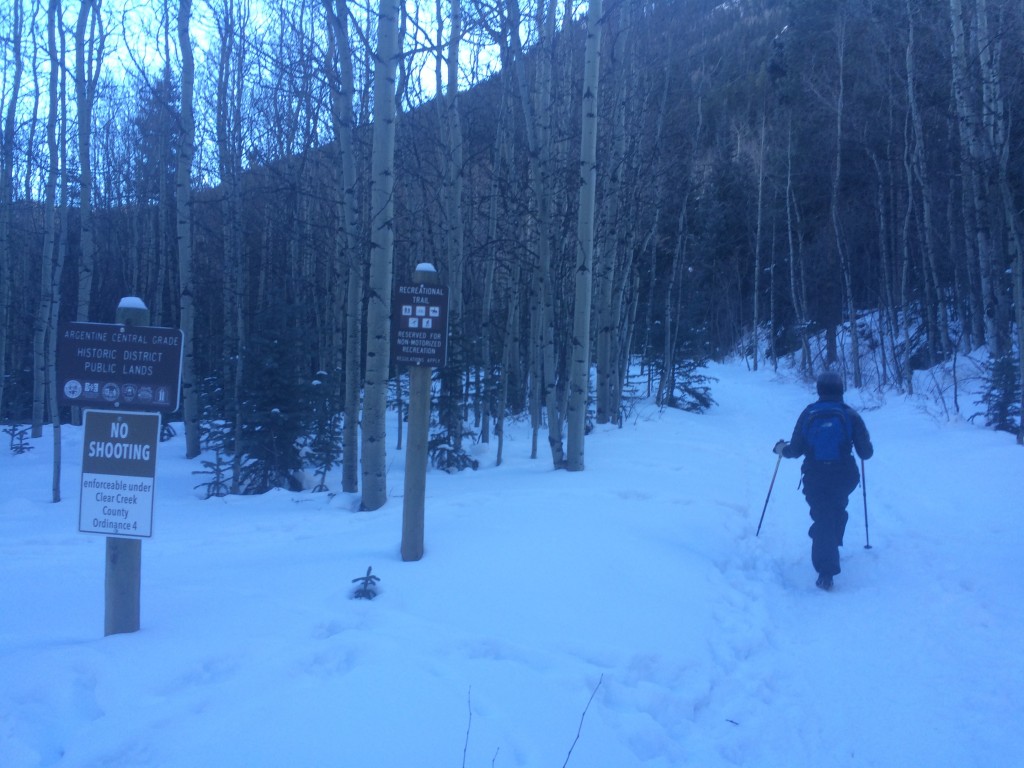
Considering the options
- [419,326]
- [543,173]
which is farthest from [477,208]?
[419,326]

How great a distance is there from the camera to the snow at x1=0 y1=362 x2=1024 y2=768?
3.89 m

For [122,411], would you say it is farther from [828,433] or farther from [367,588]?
[828,433]

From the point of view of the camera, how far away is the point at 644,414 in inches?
836

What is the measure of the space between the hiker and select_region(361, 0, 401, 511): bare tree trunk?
4331 millimetres

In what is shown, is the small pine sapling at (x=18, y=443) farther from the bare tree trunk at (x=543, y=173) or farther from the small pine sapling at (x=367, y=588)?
the small pine sapling at (x=367, y=588)

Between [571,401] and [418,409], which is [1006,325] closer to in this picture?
[571,401]

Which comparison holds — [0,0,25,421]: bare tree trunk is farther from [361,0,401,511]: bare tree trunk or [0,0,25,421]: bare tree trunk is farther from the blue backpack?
the blue backpack

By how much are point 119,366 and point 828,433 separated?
5542 millimetres

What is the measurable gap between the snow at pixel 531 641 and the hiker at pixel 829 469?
14.3 inches

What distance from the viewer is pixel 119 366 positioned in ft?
14.5

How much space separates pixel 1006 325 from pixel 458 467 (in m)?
12.5

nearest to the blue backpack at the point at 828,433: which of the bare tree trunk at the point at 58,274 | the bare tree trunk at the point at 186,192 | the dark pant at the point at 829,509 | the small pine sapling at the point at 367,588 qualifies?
the dark pant at the point at 829,509

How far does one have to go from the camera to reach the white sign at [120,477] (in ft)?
14.6

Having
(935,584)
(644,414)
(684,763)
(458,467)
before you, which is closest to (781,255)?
(644,414)
